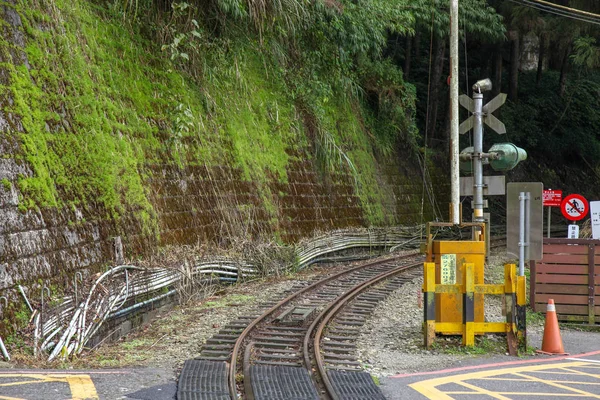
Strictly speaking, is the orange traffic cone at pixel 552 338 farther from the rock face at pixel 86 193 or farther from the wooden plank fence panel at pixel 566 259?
the rock face at pixel 86 193

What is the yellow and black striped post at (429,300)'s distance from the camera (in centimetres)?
934

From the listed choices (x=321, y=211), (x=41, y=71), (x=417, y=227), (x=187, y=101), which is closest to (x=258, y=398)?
(x=41, y=71)

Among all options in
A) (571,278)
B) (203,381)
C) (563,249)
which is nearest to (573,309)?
(571,278)

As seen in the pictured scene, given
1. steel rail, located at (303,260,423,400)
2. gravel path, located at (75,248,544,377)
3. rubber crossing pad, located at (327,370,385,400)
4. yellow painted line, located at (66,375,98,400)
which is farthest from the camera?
gravel path, located at (75,248,544,377)

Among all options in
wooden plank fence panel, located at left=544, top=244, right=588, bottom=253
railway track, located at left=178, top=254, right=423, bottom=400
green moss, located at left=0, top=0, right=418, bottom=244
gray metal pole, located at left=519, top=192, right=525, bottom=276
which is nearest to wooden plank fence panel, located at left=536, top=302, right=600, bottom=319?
wooden plank fence panel, located at left=544, top=244, right=588, bottom=253

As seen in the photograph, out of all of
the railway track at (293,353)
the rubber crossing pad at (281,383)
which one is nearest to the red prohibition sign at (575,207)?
the railway track at (293,353)

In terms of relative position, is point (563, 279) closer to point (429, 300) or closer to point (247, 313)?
point (429, 300)

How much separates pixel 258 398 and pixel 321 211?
46.4ft

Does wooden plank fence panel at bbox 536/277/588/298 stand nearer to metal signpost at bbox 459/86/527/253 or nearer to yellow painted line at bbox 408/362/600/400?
metal signpost at bbox 459/86/527/253

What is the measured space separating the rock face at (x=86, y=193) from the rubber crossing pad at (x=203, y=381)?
2392mm

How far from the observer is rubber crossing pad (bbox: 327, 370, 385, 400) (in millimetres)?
7012

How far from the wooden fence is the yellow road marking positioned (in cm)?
761

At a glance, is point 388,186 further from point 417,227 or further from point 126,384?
point 126,384

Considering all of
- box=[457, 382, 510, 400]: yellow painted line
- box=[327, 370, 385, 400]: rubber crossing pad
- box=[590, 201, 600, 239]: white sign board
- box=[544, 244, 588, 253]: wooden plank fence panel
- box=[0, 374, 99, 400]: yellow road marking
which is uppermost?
box=[590, 201, 600, 239]: white sign board
